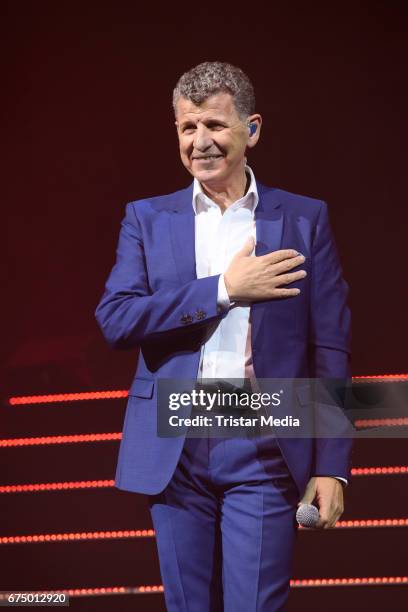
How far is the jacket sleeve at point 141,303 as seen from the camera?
2064mm

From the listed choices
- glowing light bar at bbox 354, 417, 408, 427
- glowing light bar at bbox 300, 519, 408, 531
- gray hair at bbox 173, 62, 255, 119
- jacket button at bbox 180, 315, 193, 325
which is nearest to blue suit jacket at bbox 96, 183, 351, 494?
jacket button at bbox 180, 315, 193, 325

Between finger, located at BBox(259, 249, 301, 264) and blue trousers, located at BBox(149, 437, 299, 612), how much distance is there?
1.34ft

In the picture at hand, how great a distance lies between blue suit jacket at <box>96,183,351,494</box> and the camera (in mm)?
2096

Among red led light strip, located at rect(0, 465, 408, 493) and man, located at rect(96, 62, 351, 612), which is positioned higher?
man, located at rect(96, 62, 351, 612)

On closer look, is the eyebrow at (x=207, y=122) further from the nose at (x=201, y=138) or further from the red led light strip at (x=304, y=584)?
the red led light strip at (x=304, y=584)

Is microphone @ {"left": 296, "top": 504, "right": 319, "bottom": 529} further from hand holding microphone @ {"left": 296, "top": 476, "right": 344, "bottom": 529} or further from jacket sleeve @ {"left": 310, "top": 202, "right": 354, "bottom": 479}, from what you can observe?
jacket sleeve @ {"left": 310, "top": 202, "right": 354, "bottom": 479}

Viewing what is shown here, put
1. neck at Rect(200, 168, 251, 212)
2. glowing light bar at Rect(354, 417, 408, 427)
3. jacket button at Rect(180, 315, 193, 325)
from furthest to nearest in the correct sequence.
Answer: glowing light bar at Rect(354, 417, 408, 427)
neck at Rect(200, 168, 251, 212)
jacket button at Rect(180, 315, 193, 325)

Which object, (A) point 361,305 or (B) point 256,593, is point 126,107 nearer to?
(A) point 361,305

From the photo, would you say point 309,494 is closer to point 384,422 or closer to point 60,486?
point 384,422

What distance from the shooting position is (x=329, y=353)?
2.19 m

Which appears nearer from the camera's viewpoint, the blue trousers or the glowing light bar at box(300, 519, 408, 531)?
the blue trousers

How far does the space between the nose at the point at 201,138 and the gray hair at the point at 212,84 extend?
0.06 meters

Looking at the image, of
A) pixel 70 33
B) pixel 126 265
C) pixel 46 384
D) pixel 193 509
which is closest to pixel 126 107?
pixel 70 33

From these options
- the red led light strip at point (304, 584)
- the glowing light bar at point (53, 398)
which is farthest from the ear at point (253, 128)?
the red led light strip at point (304, 584)
